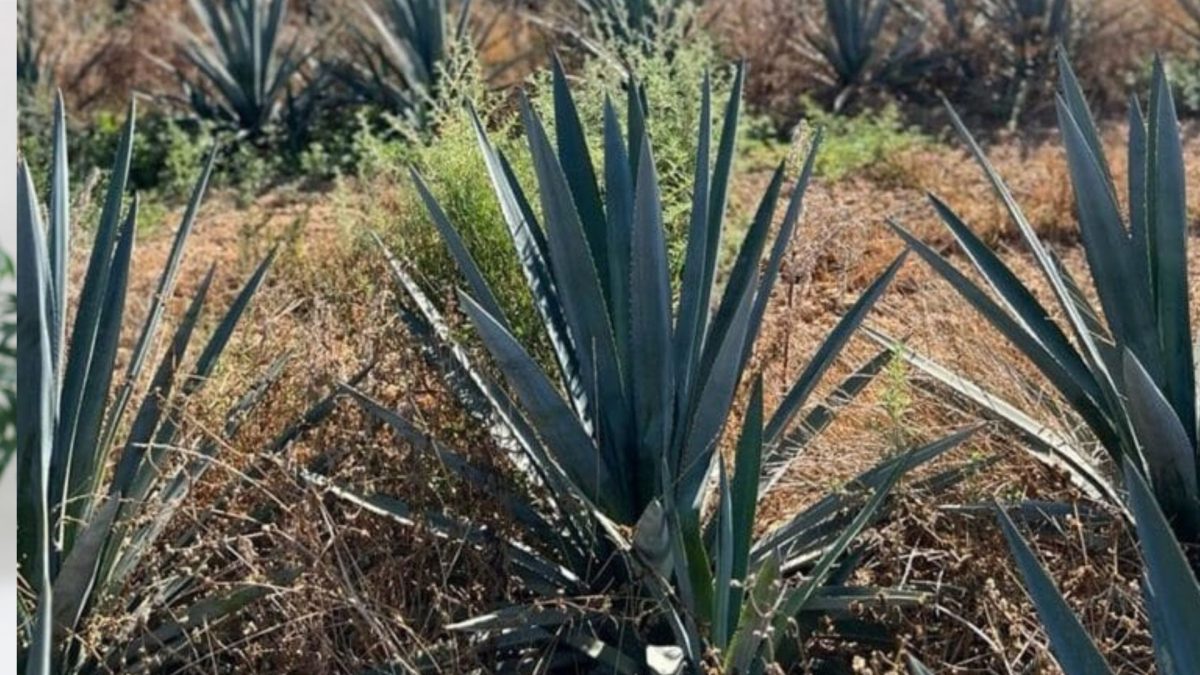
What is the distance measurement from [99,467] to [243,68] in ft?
16.8

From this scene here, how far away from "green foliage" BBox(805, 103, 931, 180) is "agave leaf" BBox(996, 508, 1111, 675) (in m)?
4.49

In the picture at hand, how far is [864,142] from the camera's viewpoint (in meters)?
7.02

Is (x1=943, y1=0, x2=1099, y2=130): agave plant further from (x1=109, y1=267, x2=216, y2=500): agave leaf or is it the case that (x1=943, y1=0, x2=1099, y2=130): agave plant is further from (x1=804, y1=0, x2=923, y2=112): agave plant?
(x1=109, y1=267, x2=216, y2=500): agave leaf

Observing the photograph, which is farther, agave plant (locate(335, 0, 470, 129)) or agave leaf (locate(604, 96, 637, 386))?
agave plant (locate(335, 0, 470, 129))

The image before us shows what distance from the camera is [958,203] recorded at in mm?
6129

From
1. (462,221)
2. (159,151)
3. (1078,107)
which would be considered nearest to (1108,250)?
(1078,107)

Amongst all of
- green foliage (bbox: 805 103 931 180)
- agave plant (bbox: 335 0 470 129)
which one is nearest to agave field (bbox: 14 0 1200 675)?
green foliage (bbox: 805 103 931 180)

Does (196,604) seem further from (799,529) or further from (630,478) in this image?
(799,529)

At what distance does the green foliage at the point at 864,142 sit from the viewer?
6680mm

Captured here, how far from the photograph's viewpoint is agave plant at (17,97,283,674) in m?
2.72

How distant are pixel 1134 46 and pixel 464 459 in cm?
626

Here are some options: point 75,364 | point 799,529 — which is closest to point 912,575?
point 799,529

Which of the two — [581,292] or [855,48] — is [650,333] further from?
[855,48]

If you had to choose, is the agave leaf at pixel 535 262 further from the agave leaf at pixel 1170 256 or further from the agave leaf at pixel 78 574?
the agave leaf at pixel 1170 256
